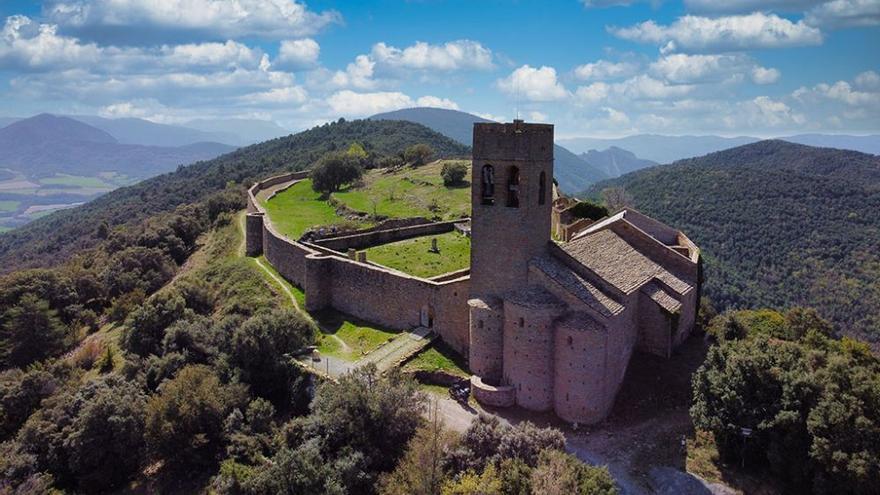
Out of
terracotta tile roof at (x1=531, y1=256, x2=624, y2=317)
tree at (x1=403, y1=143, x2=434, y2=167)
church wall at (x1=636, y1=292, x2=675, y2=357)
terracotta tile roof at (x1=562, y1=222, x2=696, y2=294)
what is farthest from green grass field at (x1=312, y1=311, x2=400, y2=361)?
tree at (x1=403, y1=143, x2=434, y2=167)

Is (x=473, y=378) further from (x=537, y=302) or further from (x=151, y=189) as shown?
(x=151, y=189)

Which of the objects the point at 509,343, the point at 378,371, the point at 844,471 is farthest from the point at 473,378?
the point at 844,471

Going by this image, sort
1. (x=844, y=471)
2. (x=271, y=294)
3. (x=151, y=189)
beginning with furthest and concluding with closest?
(x=151, y=189), (x=271, y=294), (x=844, y=471)

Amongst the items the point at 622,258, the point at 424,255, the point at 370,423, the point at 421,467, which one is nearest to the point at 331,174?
the point at 424,255

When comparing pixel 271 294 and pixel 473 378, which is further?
pixel 271 294

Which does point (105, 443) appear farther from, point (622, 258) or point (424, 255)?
point (622, 258)

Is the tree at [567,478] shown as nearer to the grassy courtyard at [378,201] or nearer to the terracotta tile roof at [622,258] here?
the terracotta tile roof at [622,258]

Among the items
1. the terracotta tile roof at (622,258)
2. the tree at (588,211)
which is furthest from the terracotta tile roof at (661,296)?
the tree at (588,211)
